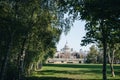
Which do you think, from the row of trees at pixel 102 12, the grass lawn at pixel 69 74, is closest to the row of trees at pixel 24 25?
the row of trees at pixel 102 12

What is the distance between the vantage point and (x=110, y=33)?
28.0 meters

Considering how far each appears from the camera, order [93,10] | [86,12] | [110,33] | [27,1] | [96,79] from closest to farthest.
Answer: [93,10], [86,12], [27,1], [110,33], [96,79]

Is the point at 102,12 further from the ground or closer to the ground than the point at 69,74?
further from the ground

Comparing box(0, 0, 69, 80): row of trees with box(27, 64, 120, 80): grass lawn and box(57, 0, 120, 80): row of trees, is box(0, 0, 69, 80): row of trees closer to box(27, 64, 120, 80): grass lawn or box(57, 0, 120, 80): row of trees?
box(57, 0, 120, 80): row of trees

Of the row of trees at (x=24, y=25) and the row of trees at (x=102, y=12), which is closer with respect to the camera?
the row of trees at (x=102, y=12)

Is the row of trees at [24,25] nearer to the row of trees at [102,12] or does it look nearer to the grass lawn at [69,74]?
the row of trees at [102,12]

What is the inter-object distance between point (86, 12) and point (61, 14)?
376 inches

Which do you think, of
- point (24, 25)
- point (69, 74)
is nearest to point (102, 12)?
point (24, 25)

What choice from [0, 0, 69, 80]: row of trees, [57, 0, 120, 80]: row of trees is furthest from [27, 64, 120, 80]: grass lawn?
[57, 0, 120, 80]: row of trees

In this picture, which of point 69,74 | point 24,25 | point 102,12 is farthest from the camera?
point 69,74

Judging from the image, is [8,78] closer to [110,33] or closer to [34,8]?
[34,8]

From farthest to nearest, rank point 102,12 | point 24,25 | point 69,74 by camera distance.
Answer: point 69,74
point 24,25
point 102,12

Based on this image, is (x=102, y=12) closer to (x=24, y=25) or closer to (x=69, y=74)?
(x=24, y=25)

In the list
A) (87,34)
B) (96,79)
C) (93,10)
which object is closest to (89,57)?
(96,79)
